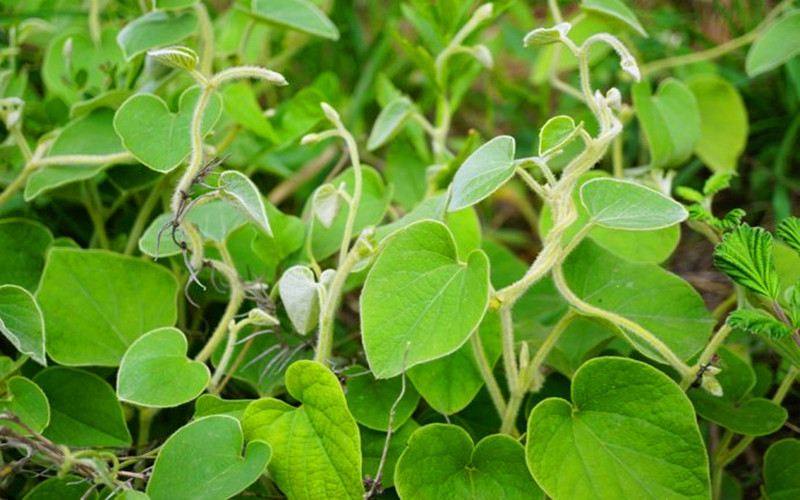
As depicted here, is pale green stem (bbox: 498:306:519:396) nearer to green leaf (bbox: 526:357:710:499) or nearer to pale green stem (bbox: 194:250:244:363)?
green leaf (bbox: 526:357:710:499)

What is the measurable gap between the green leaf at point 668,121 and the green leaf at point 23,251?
74 cm

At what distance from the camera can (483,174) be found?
708 millimetres

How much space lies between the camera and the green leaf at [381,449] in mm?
796

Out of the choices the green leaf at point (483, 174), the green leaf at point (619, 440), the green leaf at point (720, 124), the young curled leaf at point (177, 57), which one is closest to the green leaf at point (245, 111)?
the young curled leaf at point (177, 57)

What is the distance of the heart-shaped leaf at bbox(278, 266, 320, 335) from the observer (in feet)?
2.55

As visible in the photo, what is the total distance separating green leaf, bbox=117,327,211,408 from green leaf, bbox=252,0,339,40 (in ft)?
1.31

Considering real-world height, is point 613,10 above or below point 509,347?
above

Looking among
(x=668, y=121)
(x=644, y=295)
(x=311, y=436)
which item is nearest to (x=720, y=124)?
(x=668, y=121)

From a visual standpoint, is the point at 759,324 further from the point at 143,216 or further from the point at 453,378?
the point at 143,216

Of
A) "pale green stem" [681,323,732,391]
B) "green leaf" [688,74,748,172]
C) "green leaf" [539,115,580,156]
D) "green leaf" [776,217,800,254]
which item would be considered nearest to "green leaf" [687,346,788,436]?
"pale green stem" [681,323,732,391]

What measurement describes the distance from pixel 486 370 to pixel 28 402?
428mm

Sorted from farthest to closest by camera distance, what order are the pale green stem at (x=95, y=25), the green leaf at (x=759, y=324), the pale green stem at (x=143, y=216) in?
the pale green stem at (x=95, y=25), the pale green stem at (x=143, y=216), the green leaf at (x=759, y=324)

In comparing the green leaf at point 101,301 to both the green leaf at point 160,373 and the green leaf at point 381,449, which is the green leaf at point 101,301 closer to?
the green leaf at point 160,373

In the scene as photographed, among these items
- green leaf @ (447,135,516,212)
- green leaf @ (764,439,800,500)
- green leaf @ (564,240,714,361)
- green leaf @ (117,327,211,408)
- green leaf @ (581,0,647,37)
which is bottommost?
green leaf @ (764,439,800,500)
